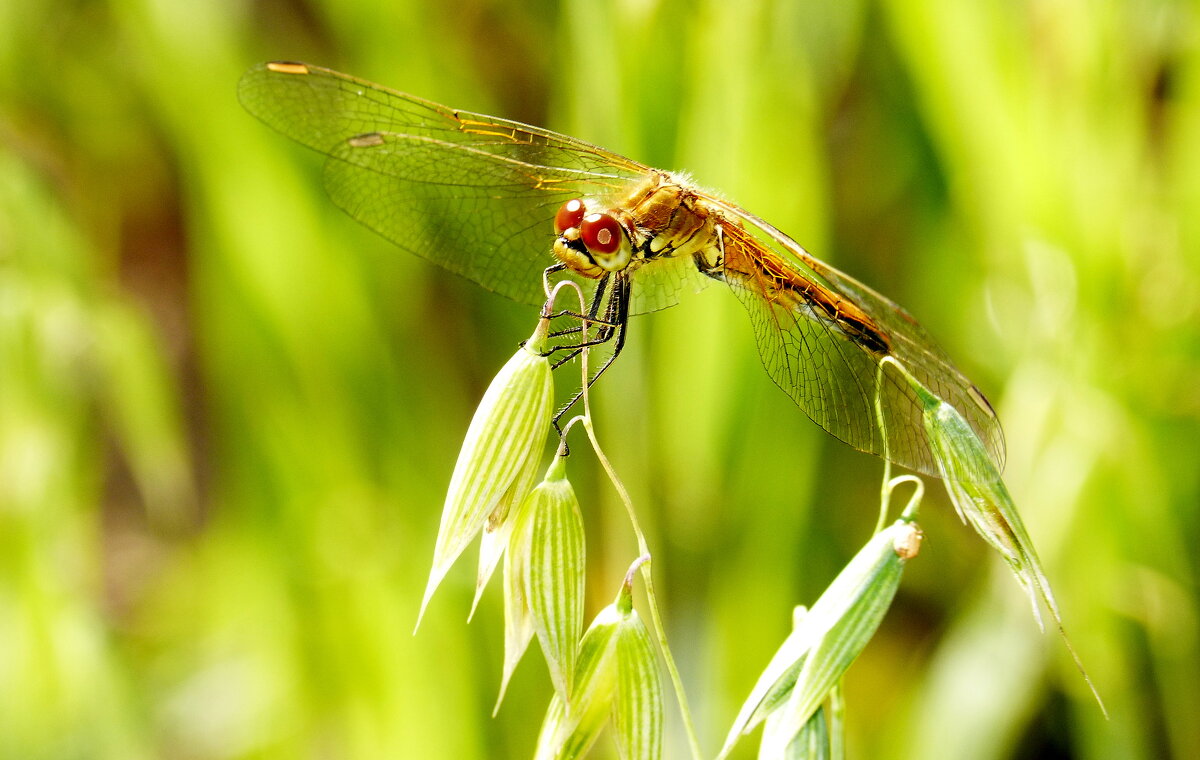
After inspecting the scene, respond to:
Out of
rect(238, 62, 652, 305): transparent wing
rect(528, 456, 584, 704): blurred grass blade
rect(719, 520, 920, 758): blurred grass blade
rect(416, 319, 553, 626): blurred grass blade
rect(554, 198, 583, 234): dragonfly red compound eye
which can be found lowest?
rect(719, 520, 920, 758): blurred grass blade

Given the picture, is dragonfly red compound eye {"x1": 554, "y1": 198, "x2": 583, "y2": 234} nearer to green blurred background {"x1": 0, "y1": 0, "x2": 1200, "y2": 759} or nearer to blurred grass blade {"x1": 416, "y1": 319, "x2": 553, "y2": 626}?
blurred grass blade {"x1": 416, "y1": 319, "x2": 553, "y2": 626}

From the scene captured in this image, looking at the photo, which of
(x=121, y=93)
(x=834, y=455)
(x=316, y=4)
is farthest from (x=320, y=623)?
(x=316, y=4)

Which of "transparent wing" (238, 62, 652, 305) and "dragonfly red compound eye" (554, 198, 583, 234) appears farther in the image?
"transparent wing" (238, 62, 652, 305)

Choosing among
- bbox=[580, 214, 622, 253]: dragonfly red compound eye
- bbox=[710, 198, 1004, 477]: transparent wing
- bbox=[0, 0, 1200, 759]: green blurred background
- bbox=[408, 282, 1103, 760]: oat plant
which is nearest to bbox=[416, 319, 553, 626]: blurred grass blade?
bbox=[408, 282, 1103, 760]: oat plant

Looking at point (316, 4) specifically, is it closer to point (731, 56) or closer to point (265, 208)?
point (265, 208)

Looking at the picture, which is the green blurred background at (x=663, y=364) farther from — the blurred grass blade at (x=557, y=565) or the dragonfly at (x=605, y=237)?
the blurred grass blade at (x=557, y=565)

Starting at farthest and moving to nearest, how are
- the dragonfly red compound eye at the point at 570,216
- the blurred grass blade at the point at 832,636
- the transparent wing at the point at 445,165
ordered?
the transparent wing at the point at 445,165
the dragonfly red compound eye at the point at 570,216
the blurred grass blade at the point at 832,636

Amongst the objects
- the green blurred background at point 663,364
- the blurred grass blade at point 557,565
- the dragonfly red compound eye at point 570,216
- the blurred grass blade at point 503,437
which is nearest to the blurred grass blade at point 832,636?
the blurred grass blade at point 557,565
